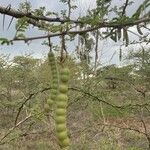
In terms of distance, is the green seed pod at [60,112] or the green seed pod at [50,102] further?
the green seed pod at [50,102]

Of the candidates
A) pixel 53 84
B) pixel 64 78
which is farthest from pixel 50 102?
pixel 64 78

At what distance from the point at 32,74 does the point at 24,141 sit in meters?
10.2

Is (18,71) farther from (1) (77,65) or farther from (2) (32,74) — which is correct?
(1) (77,65)

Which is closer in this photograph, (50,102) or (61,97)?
(61,97)

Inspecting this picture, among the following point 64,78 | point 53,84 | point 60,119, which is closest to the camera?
point 60,119

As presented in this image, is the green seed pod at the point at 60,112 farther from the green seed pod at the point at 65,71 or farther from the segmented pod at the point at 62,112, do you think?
the green seed pod at the point at 65,71

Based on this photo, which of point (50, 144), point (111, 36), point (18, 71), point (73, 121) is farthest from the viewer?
point (18, 71)

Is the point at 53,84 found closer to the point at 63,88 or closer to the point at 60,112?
the point at 63,88

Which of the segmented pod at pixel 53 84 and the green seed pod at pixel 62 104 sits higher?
the segmented pod at pixel 53 84

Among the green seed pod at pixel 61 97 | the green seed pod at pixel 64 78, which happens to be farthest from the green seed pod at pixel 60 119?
the green seed pod at pixel 64 78

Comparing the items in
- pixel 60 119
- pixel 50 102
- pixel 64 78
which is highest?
pixel 64 78

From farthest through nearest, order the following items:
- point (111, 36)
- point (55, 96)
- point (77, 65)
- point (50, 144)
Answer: point (77, 65), point (50, 144), point (111, 36), point (55, 96)

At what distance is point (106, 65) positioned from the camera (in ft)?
75.7

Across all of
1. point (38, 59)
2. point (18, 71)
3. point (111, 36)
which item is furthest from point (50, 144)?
point (38, 59)
